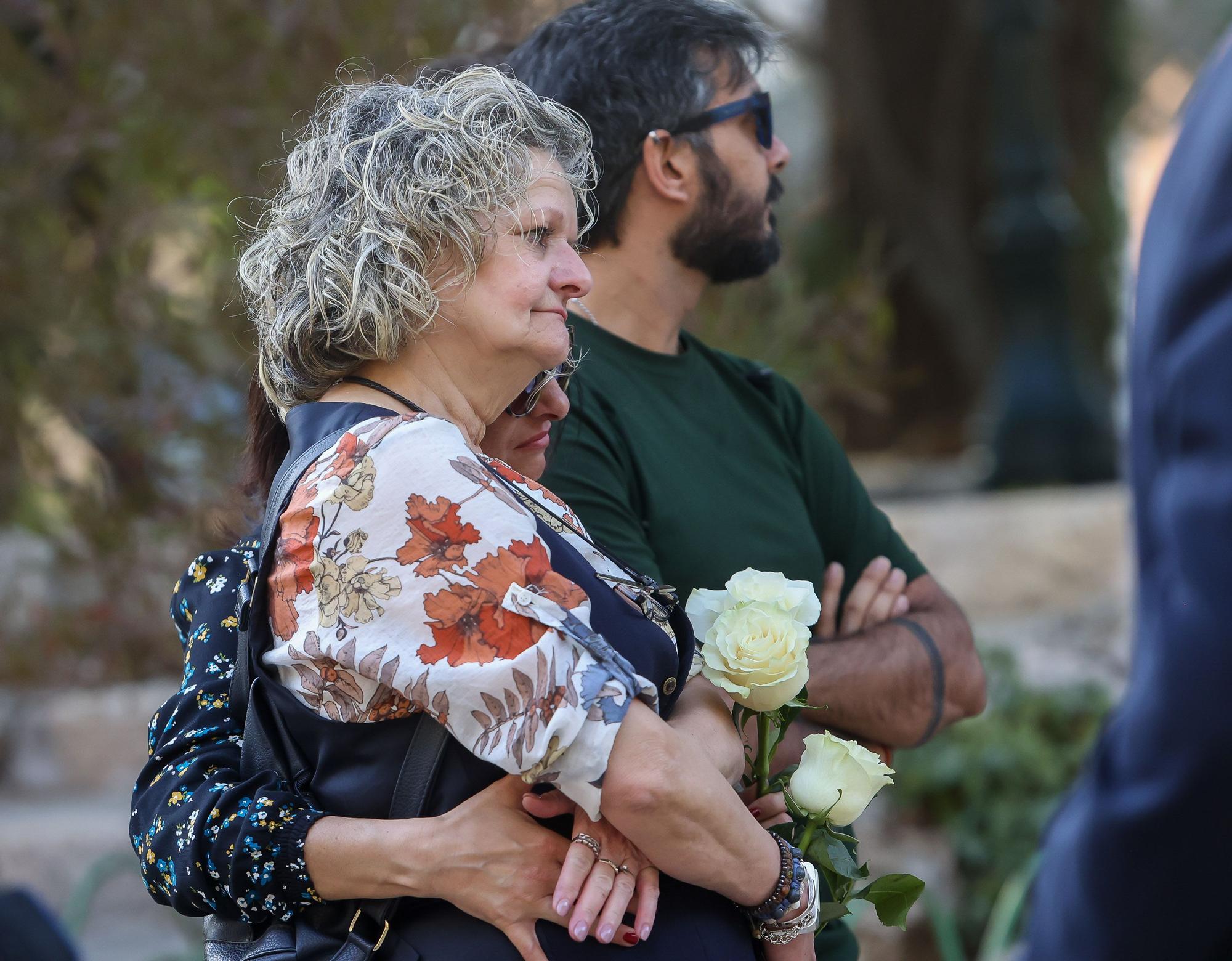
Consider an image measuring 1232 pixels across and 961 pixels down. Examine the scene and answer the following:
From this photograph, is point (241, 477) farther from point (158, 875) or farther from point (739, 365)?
point (739, 365)

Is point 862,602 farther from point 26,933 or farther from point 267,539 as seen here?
point 26,933

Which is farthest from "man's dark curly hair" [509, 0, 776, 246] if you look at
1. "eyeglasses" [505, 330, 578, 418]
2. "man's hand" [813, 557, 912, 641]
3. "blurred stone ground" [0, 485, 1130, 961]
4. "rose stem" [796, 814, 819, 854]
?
"blurred stone ground" [0, 485, 1130, 961]

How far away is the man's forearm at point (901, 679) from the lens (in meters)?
2.06

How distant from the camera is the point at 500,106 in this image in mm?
1701

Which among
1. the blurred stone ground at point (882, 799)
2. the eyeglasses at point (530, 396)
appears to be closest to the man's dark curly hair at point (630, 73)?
the eyeglasses at point (530, 396)

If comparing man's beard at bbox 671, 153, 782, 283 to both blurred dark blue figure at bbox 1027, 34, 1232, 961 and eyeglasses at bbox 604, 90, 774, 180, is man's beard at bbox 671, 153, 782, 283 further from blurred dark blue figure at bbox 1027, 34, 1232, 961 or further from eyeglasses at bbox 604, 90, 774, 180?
blurred dark blue figure at bbox 1027, 34, 1232, 961

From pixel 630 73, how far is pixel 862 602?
979mm

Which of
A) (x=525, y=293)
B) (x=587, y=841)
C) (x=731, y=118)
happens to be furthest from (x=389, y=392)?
(x=731, y=118)

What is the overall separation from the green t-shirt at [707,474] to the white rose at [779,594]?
10.1 inches

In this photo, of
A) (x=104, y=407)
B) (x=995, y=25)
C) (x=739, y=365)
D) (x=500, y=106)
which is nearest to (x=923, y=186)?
(x=995, y=25)

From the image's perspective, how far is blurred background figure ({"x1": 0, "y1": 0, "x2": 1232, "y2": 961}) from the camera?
4.12m

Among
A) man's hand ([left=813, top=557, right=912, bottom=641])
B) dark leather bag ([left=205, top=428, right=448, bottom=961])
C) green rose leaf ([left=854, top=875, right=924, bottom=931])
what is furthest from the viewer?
man's hand ([left=813, top=557, right=912, bottom=641])

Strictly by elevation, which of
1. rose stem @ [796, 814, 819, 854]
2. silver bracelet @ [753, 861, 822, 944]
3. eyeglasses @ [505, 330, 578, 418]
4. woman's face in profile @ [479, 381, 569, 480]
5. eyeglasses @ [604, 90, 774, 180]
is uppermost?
eyeglasses @ [604, 90, 774, 180]

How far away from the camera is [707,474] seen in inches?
83.0
